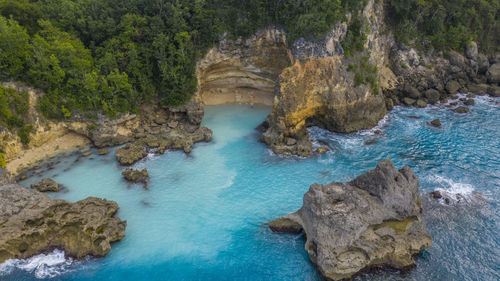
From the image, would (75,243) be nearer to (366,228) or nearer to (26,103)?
(26,103)

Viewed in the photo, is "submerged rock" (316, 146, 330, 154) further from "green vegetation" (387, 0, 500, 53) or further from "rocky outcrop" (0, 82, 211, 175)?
"green vegetation" (387, 0, 500, 53)

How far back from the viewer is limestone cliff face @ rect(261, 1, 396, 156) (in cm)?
3206

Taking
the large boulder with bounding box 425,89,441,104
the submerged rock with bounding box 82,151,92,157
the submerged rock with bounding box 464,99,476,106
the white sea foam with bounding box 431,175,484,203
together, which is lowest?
the white sea foam with bounding box 431,175,484,203

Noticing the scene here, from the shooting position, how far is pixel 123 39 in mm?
34281

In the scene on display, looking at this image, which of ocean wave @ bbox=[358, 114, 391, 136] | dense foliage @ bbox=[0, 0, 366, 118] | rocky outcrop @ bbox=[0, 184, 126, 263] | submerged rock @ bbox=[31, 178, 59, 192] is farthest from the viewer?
ocean wave @ bbox=[358, 114, 391, 136]

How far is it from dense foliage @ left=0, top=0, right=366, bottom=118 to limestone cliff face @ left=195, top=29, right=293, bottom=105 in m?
1.40

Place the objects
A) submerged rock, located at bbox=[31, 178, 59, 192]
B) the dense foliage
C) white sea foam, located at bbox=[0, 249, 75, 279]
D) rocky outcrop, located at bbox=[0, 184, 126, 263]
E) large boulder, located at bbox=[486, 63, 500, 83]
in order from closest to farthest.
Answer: white sea foam, located at bbox=[0, 249, 75, 279] → rocky outcrop, located at bbox=[0, 184, 126, 263] → submerged rock, located at bbox=[31, 178, 59, 192] → the dense foliage → large boulder, located at bbox=[486, 63, 500, 83]

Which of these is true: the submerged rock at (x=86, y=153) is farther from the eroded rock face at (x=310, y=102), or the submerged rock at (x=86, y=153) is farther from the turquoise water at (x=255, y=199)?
the eroded rock face at (x=310, y=102)

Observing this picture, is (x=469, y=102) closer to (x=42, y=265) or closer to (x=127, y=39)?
(x=127, y=39)

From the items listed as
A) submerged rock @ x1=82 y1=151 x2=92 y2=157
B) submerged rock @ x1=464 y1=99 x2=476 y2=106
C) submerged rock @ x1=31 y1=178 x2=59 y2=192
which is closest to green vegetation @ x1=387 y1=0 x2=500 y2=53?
submerged rock @ x1=464 y1=99 x2=476 y2=106

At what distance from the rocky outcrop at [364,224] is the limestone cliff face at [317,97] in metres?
10.6

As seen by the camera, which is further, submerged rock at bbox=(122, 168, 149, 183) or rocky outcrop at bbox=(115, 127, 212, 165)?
rocky outcrop at bbox=(115, 127, 212, 165)

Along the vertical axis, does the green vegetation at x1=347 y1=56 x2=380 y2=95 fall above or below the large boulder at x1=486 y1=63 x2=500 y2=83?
above

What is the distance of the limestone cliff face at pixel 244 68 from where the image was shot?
122 ft
